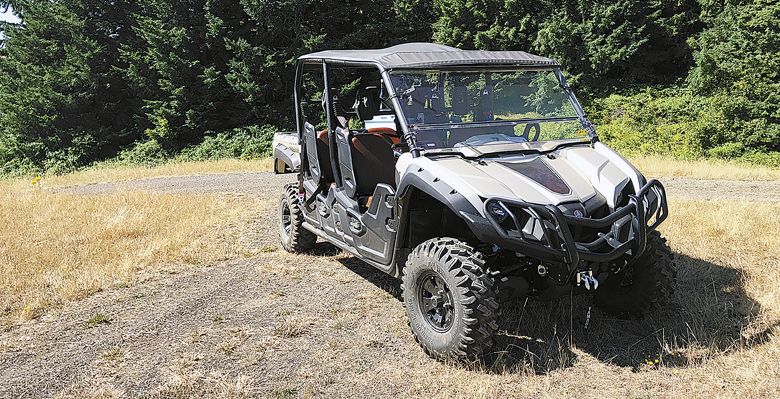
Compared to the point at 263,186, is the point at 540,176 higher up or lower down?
higher up

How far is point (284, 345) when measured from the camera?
476cm

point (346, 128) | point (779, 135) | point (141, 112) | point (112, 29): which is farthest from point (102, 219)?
point (112, 29)

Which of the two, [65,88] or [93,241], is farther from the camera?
[65,88]

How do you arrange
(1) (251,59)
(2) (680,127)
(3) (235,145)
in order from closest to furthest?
(2) (680,127) → (1) (251,59) → (3) (235,145)

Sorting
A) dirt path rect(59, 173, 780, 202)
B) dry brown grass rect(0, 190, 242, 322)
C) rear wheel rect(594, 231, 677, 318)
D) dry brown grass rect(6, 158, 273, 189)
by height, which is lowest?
dry brown grass rect(6, 158, 273, 189)

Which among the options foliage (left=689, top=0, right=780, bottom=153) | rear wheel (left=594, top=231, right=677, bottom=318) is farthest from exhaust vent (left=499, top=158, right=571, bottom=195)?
foliage (left=689, top=0, right=780, bottom=153)

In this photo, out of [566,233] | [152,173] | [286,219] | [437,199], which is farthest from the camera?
[152,173]

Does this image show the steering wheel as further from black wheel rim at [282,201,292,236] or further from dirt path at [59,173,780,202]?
dirt path at [59,173,780,202]

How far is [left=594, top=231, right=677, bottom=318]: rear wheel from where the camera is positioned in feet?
15.9

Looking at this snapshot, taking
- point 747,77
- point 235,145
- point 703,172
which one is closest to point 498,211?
point 703,172

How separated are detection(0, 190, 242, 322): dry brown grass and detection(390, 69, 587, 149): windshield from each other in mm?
3478

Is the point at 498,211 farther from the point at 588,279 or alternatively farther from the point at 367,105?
the point at 367,105

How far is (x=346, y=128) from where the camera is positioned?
20.5 ft

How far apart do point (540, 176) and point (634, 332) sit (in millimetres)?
1453
